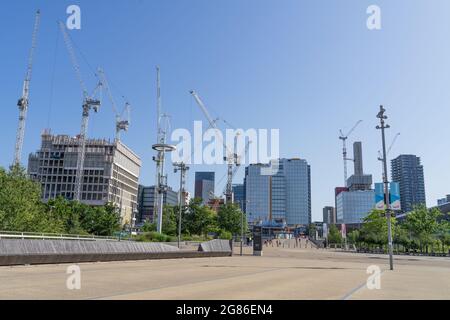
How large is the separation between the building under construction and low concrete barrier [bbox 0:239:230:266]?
13355 cm

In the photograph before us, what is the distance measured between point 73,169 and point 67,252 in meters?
150

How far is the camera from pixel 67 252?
23172 mm

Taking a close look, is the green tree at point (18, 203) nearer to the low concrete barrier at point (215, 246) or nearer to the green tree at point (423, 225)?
the low concrete barrier at point (215, 246)

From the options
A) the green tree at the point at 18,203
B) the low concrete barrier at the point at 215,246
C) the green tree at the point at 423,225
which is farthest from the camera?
the green tree at the point at 423,225

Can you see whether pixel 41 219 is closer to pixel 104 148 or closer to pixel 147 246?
pixel 147 246

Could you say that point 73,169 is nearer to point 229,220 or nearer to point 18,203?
point 229,220

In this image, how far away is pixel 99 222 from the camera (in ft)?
244

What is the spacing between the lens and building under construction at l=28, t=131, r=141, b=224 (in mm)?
Answer: 161500

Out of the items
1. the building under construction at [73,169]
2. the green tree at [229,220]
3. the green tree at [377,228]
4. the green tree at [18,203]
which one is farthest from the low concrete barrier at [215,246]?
the building under construction at [73,169]

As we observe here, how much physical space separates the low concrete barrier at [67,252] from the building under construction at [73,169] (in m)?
134

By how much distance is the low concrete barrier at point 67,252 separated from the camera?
19484 mm

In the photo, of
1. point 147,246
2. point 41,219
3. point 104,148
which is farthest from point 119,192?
point 147,246
